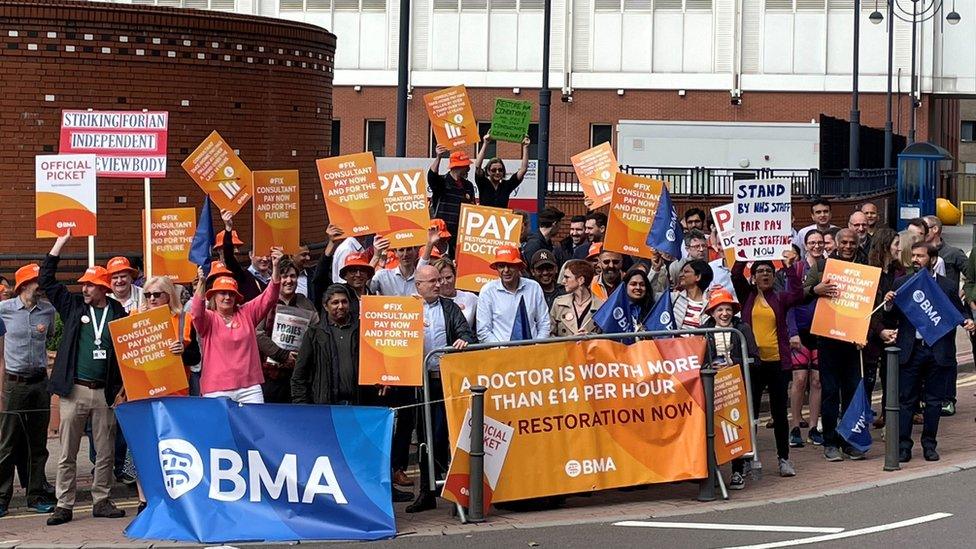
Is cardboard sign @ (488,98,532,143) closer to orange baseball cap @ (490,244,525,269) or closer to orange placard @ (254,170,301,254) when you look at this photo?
orange placard @ (254,170,301,254)

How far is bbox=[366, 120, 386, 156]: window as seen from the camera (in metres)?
57.3

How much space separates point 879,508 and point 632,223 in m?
4.22

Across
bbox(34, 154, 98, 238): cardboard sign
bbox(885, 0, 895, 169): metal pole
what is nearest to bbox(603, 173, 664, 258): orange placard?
bbox(34, 154, 98, 238): cardboard sign

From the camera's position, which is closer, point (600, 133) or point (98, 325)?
point (98, 325)

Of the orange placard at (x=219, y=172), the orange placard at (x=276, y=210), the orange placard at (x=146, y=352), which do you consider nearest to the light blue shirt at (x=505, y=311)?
the orange placard at (x=146, y=352)

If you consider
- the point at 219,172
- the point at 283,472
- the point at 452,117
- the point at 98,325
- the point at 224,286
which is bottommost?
the point at 283,472

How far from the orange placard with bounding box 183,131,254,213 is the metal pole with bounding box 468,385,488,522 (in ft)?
15.4

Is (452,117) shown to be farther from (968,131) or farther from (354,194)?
(968,131)

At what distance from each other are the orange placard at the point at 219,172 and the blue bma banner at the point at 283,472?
442 centimetres

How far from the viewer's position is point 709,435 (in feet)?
37.6

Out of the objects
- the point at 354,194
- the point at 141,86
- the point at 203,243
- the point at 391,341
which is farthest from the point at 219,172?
the point at 141,86

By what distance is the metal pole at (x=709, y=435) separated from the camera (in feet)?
37.4

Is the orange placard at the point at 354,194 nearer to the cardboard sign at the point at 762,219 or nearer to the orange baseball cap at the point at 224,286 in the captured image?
the orange baseball cap at the point at 224,286

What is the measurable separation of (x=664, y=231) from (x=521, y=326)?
2.90m
